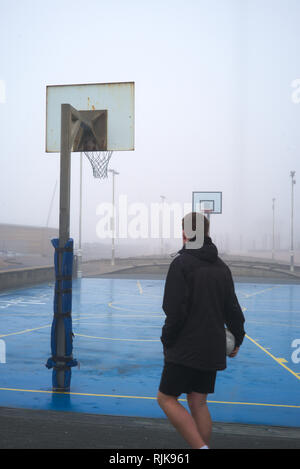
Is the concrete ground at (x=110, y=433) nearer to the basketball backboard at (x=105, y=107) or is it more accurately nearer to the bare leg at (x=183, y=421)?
the bare leg at (x=183, y=421)

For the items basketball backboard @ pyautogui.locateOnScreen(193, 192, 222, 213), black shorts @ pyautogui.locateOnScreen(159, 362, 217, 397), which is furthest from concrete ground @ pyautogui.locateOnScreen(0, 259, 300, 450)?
basketball backboard @ pyautogui.locateOnScreen(193, 192, 222, 213)

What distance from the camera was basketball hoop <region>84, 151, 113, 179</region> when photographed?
9.06m

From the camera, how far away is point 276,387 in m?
6.71

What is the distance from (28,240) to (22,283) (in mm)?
86037

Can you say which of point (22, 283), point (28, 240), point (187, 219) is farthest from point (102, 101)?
point (28, 240)

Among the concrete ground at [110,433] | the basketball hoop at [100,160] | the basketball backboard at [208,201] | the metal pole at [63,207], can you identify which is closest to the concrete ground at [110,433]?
the concrete ground at [110,433]

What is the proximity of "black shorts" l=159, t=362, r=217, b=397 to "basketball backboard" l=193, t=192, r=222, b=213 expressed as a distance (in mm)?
22581

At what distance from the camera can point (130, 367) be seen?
7.83 meters

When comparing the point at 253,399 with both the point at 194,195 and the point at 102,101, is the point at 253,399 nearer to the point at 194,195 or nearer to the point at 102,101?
the point at 102,101

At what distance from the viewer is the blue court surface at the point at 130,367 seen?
5656 millimetres

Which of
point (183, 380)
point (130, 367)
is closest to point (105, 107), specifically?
point (130, 367)

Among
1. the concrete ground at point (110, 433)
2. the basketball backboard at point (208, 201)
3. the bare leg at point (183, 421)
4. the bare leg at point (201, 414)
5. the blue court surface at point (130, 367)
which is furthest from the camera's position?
the basketball backboard at point (208, 201)

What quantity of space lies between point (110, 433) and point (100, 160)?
5812mm

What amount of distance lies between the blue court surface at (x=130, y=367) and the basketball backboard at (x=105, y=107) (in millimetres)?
3603
